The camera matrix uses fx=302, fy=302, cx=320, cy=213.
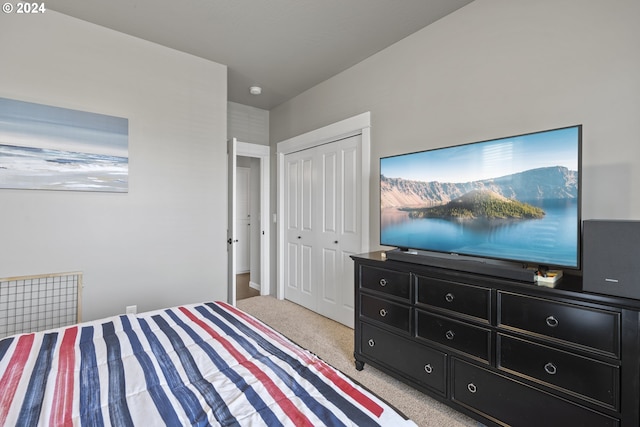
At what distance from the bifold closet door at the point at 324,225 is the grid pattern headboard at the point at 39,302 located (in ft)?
7.57

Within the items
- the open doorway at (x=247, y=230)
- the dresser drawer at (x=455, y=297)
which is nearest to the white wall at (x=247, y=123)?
the open doorway at (x=247, y=230)

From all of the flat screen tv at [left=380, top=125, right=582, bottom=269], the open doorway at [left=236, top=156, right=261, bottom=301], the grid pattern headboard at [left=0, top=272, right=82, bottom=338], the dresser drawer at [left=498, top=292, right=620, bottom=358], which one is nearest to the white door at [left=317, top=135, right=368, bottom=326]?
the flat screen tv at [left=380, top=125, right=582, bottom=269]

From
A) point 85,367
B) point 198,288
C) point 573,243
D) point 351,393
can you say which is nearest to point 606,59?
point 573,243

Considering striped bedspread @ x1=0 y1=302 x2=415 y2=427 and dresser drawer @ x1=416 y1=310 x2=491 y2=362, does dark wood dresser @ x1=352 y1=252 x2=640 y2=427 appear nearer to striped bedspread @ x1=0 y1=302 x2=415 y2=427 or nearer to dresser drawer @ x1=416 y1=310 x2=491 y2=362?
dresser drawer @ x1=416 y1=310 x2=491 y2=362

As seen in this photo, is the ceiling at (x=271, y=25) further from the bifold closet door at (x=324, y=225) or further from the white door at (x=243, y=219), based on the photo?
the white door at (x=243, y=219)

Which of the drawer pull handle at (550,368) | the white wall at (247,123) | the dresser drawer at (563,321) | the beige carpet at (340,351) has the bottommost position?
the beige carpet at (340,351)

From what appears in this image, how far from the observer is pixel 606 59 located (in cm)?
167

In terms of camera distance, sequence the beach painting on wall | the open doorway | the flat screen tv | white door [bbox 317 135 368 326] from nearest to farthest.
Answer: the flat screen tv → the beach painting on wall → white door [bbox 317 135 368 326] → the open doorway

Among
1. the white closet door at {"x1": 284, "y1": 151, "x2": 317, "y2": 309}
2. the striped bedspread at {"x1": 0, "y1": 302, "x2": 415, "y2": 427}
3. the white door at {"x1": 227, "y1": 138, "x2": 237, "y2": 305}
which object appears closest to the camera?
the striped bedspread at {"x1": 0, "y1": 302, "x2": 415, "y2": 427}

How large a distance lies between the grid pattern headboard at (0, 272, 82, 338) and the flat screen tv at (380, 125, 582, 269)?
8.52ft

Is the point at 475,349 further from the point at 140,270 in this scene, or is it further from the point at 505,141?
the point at 140,270

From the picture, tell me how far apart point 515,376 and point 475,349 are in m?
0.21

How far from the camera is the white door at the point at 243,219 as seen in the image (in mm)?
5910

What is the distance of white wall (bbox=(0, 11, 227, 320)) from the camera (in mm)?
2277
